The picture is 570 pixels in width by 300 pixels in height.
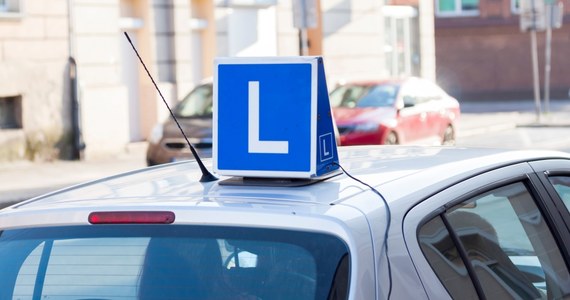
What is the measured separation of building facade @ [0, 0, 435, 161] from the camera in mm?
19375

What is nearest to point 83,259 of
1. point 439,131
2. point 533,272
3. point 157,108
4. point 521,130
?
point 533,272

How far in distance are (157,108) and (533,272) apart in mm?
18711

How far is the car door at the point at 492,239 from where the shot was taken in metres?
3.20

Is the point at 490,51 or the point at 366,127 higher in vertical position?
the point at 490,51

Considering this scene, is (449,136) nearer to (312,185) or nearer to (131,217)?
(312,185)

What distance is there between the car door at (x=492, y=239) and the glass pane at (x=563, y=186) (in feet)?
0.54

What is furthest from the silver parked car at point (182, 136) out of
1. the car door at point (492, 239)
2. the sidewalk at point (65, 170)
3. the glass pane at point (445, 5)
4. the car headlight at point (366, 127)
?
the glass pane at point (445, 5)

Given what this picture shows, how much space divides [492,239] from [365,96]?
16.1m

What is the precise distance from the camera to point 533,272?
3754 millimetres

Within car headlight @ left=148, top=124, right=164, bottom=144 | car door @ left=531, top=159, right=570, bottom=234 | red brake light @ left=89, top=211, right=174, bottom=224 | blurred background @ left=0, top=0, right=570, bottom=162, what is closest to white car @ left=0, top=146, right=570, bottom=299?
red brake light @ left=89, top=211, right=174, bottom=224

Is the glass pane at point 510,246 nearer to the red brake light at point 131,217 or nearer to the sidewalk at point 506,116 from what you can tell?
the red brake light at point 131,217

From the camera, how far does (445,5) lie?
48.2 metres

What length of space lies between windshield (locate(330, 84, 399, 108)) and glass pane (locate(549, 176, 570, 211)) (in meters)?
15.0

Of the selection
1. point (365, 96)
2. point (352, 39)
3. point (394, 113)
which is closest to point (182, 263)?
point (394, 113)
